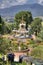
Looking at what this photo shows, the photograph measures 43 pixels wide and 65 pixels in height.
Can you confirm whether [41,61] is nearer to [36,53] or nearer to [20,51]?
[36,53]

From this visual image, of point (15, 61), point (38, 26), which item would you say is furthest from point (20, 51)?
point (38, 26)

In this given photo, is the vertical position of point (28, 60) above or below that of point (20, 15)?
below

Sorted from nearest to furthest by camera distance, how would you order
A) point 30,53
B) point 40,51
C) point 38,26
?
point 40,51 < point 30,53 < point 38,26

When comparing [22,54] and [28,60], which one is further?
[22,54]

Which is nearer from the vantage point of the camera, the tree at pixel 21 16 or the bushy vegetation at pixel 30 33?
the bushy vegetation at pixel 30 33

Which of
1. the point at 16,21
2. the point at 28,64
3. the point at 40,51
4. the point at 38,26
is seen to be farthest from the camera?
the point at 16,21

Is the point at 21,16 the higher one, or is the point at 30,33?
the point at 21,16

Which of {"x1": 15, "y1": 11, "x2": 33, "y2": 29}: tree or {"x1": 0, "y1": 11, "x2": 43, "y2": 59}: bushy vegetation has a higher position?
{"x1": 15, "y1": 11, "x2": 33, "y2": 29}: tree

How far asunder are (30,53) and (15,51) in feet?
3.75

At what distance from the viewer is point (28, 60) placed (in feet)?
48.0

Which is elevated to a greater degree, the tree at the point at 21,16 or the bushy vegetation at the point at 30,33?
the tree at the point at 21,16

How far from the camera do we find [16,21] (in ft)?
147

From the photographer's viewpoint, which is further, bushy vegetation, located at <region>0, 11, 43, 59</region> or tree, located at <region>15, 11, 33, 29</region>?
tree, located at <region>15, 11, 33, 29</region>

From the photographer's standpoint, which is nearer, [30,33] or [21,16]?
[30,33]
